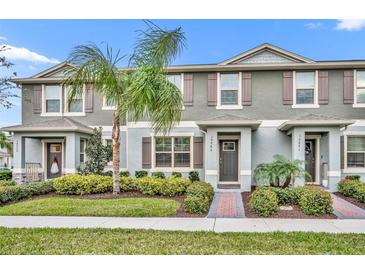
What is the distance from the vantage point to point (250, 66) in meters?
13.9

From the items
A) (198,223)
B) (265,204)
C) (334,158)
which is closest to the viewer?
(198,223)

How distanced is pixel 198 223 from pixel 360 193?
22.3 ft

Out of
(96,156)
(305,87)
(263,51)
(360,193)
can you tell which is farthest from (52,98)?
(360,193)

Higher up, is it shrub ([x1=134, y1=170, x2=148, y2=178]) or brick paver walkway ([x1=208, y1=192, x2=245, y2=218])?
shrub ([x1=134, y1=170, x2=148, y2=178])

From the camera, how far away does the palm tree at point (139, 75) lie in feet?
30.6

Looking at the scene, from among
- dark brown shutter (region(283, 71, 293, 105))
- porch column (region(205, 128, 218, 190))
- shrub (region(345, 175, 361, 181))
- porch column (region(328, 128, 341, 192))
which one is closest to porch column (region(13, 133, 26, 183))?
porch column (region(205, 128, 218, 190))

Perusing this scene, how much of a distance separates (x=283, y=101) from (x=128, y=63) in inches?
314

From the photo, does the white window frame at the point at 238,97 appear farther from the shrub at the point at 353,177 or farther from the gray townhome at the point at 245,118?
the shrub at the point at 353,177

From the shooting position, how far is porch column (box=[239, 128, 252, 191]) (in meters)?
12.4

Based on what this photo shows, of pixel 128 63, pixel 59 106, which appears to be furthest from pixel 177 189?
pixel 59 106

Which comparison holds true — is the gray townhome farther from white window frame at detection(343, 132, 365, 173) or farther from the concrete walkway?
the concrete walkway

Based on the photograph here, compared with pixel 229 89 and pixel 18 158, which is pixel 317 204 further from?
pixel 18 158

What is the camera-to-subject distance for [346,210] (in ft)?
29.6

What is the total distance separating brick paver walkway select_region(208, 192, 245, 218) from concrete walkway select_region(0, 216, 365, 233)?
50 centimetres
